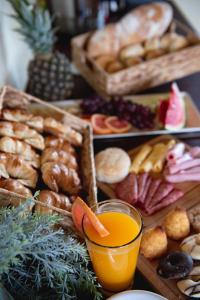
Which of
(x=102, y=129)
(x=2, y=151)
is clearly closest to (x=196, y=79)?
(x=102, y=129)

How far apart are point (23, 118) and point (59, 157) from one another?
0.17m

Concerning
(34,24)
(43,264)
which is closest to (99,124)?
(34,24)

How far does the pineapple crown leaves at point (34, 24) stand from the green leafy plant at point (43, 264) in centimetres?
93

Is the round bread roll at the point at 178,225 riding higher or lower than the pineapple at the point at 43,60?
lower

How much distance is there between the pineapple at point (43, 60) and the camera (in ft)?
5.22

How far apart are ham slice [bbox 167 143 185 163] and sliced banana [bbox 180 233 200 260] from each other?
0.34 meters

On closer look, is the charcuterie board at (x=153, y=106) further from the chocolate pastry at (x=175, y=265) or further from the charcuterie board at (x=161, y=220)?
the chocolate pastry at (x=175, y=265)

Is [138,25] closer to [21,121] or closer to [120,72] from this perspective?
[120,72]

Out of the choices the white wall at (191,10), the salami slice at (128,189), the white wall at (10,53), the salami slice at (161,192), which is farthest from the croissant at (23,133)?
the white wall at (191,10)

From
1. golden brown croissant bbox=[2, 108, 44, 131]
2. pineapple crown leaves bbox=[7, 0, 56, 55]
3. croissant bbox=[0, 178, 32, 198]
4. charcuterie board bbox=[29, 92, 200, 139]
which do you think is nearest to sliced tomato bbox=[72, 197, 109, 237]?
croissant bbox=[0, 178, 32, 198]

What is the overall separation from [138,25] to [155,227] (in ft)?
3.64

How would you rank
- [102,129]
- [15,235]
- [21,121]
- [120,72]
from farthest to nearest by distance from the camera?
1. [120,72]
2. [102,129]
3. [21,121]
4. [15,235]

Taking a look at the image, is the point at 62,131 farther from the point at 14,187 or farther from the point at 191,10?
the point at 191,10

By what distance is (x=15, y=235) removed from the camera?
77 cm
